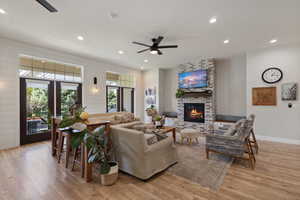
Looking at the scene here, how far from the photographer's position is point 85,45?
429cm

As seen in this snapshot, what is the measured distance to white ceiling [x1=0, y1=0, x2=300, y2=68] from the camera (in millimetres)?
2469

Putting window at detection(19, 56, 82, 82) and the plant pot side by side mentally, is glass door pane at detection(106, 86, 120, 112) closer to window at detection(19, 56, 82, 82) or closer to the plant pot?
window at detection(19, 56, 82, 82)

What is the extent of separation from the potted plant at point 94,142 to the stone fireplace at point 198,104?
4.28 metres

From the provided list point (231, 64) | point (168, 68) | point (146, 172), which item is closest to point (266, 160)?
point (146, 172)

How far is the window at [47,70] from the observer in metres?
4.32

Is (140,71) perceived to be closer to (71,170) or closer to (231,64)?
(231,64)

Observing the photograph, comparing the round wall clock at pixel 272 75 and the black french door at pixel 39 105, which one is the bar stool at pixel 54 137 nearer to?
the black french door at pixel 39 105

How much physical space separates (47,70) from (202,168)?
18.5 ft

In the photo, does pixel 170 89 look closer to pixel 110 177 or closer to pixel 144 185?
pixel 144 185

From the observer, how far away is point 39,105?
4.54 meters

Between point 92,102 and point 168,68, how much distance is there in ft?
14.2

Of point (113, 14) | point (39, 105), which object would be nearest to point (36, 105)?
point (39, 105)

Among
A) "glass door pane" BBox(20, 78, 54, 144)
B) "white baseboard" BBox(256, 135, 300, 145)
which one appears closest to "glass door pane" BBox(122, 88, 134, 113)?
"glass door pane" BBox(20, 78, 54, 144)

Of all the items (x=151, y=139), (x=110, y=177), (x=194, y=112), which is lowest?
(x=110, y=177)
